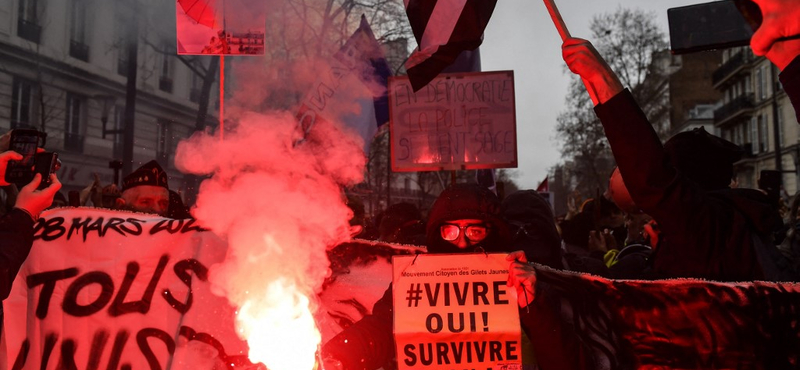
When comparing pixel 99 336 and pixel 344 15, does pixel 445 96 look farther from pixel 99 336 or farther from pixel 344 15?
pixel 344 15

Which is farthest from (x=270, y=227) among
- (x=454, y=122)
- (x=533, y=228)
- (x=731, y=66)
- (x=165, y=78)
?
(x=731, y=66)

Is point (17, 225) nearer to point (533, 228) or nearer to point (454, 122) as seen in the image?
point (533, 228)

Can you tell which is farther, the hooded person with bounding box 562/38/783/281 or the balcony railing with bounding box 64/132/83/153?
the balcony railing with bounding box 64/132/83/153

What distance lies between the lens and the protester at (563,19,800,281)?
1.97m

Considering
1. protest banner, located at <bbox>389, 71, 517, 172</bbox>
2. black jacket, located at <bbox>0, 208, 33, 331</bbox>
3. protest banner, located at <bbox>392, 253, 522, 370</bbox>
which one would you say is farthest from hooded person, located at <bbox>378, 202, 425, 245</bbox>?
black jacket, located at <bbox>0, 208, 33, 331</bbox>

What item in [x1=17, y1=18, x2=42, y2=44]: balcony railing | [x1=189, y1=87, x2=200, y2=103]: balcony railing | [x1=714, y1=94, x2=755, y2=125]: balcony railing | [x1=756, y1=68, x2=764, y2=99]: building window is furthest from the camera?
[x1=714, y1=94, x2=755, y2=125]: balcony railing

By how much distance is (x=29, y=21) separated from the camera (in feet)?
57.9

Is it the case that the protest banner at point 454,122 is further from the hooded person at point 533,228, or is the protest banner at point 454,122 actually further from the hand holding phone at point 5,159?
the hand holding phone at point 5,159

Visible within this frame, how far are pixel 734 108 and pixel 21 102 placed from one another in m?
54.1

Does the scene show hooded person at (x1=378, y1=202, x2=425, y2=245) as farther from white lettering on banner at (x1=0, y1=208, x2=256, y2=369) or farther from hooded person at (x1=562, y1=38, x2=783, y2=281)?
hooded person at (x1=562, y1=38, x2=783, y2=281)

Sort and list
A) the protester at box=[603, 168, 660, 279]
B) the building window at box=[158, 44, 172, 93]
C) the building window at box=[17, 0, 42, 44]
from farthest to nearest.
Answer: the building window at box=[158, 44, 172, 93] < the building window at box=[17, 0, 42, 44] < the protester at box=[603, 168, 660, 279]

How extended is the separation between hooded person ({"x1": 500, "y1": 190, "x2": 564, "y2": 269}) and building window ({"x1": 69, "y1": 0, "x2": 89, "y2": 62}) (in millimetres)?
17025

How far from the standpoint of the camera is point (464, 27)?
3.31 m

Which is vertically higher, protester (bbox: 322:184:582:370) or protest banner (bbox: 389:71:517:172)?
protest banner (bbox: 389:71:517:172)
